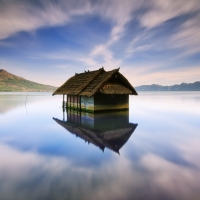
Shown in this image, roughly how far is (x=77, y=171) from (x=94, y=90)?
14.3 m

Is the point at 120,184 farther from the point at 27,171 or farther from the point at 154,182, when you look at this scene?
the point at 27,171

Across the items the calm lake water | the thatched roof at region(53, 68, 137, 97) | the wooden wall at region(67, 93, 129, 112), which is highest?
the thatched roof at region(53, 68, 137, 97)

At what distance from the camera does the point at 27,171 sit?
6.34 metres

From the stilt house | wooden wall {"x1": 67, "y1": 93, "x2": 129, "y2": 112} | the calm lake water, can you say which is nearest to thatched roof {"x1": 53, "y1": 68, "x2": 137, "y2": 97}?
the stilt house

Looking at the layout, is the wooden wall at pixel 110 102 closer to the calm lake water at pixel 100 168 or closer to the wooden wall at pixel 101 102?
the wooden wall at pixel 101 102

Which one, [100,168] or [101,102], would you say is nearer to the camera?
[100,168]

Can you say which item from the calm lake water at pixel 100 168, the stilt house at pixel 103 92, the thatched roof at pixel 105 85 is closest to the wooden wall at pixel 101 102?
the stilt house at pixel 103 92

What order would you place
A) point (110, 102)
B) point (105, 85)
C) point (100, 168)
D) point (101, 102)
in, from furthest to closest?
point (110, 102), point (101, 102), point (105, 85), point (100, 168)

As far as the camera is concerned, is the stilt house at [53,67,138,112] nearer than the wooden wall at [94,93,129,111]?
Yes

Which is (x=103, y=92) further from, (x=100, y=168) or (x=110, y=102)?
(x=100, y=168)

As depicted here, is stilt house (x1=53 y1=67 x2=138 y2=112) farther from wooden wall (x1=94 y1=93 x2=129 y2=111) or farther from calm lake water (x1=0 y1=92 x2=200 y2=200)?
calm lake water (x1=0 y1=92 x2=200 y2=200)

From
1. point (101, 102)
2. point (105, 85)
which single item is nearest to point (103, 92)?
point (105, 85)

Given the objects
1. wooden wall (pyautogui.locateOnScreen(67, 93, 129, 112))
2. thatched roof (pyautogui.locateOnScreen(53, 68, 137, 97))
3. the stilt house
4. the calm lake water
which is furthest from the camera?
wooden wall (pyautogui.locateOnScreen(67, 93, 129, 112))

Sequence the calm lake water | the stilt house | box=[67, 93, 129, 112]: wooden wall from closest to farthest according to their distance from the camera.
Result: the calm lake water < the stilt house < box=[67, 93, 129, 112]: wooden wall
